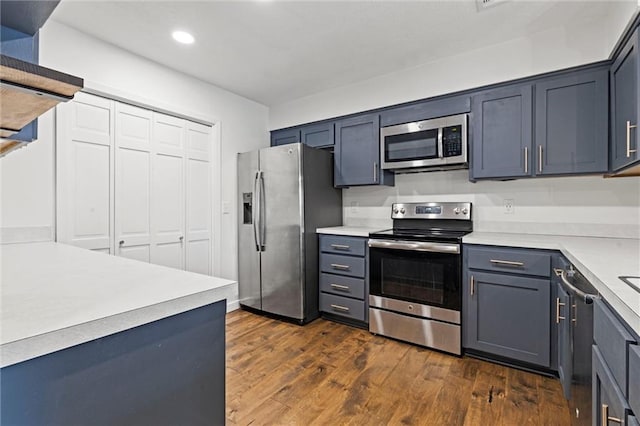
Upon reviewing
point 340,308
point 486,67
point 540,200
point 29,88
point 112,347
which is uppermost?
point 486,67

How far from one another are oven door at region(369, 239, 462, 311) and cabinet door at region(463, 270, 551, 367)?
0.12m

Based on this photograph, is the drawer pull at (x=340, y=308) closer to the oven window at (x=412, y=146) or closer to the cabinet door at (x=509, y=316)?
the cabinet door at (x=509, y=316)

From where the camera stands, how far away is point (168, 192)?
293cm

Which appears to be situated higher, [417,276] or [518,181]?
[518,181]

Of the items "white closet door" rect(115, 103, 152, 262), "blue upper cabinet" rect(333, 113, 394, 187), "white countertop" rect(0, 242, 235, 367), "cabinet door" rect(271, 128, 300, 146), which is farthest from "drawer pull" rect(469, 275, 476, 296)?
"white closet door" rect(115, 103, 152, 262)

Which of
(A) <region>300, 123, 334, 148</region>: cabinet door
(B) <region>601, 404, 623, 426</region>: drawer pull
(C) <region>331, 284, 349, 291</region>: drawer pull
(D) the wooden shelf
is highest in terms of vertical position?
(A) <region>300, 123, 334, 148</region>: cabinet door

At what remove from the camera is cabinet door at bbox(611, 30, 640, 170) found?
161 centimetres

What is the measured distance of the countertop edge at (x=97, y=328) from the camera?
0.56 meters

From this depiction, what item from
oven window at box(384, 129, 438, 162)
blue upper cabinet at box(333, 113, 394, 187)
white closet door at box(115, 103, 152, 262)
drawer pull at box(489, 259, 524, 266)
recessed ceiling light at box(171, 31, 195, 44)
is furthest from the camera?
blue upper cabinet at box(333, 113, 394, 187)

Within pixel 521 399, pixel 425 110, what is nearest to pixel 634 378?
pixel 521 399

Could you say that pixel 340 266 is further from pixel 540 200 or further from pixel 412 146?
pixel 540 200

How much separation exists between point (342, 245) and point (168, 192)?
5.70ft

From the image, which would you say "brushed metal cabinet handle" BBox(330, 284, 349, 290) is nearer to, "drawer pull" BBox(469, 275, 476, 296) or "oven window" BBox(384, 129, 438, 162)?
"drawer pull" BBox(469, 275, 476, 296)

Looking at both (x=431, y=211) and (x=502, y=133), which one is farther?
(x=431, y=211)
